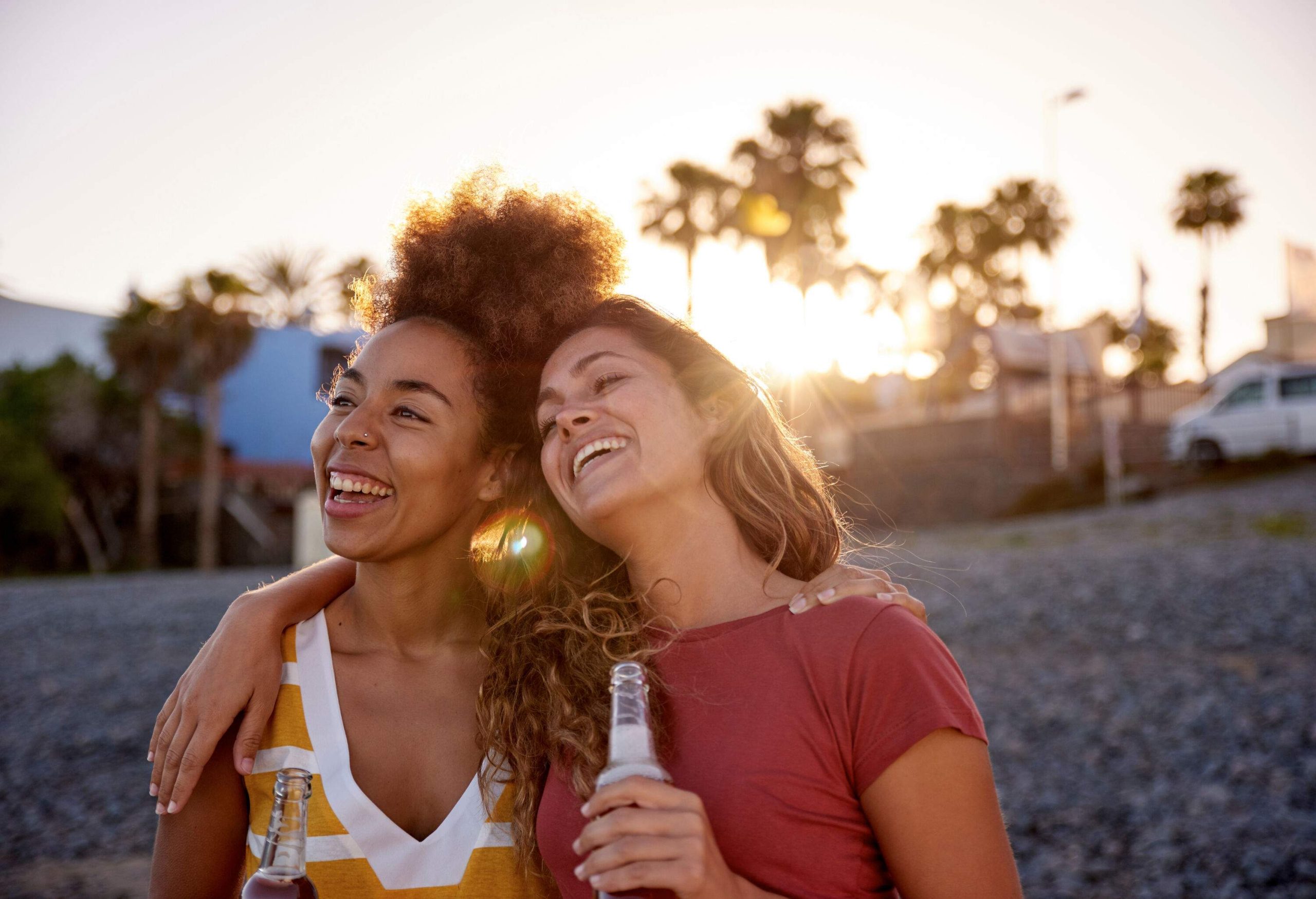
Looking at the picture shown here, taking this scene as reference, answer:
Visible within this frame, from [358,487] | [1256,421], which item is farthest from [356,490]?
[1256,421]

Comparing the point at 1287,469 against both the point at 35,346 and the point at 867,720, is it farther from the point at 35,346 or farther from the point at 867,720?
the point at 35,346

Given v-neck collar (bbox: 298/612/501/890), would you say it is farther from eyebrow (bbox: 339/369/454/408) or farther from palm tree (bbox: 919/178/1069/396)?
palm tree (bbox: 919/178/1069/396)

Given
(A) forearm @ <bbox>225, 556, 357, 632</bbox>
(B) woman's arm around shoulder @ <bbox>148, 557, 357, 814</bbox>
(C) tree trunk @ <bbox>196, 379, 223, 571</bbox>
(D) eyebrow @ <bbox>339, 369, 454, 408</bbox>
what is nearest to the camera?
(B) woman's arm around shoulder @ <bbox>148, 557, 357, 814</bbox>

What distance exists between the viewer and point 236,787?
8.19 ft

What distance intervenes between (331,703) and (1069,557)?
1195cm

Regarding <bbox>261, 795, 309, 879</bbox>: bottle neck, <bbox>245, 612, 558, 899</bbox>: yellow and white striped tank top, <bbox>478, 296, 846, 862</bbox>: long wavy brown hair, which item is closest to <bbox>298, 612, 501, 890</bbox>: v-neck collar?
<bbox>245, 612, 558, 899</bbox>: yellow and white striped tank top

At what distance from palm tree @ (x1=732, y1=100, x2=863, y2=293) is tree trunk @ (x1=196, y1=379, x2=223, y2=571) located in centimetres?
1459

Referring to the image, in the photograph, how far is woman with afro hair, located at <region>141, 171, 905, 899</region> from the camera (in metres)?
2.39

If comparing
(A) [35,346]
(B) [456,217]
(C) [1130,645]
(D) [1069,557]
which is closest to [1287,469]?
(D) [1069,557]

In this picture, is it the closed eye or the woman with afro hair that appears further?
the closed eye

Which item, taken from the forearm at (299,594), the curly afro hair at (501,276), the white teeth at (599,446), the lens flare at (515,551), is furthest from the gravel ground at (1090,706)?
the forearm at (299,594)

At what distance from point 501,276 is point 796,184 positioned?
24251 millimetres

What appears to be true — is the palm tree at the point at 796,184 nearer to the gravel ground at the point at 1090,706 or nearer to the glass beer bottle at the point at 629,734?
the gravel ground at the point at 1090,706

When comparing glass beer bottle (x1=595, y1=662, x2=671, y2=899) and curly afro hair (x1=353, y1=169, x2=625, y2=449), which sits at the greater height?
curly afro hair (x1=353, y1=169, x2=625, y2=449)
